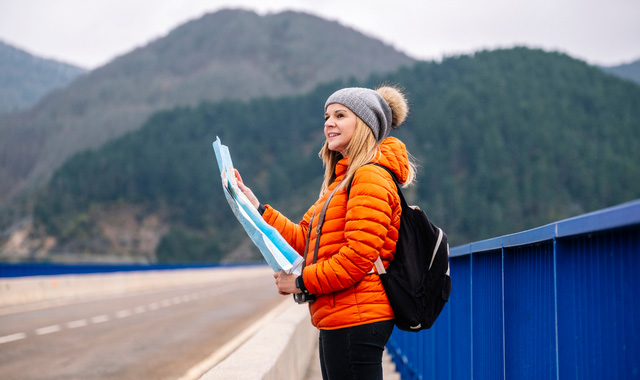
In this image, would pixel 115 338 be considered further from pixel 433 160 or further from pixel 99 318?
pixel 433 160

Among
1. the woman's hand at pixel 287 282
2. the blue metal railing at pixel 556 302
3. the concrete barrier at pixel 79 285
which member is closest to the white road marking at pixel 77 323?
the concrete barrier at pixel 79 285

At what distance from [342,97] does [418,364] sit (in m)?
4.21

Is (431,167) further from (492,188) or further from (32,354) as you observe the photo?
(32,354)

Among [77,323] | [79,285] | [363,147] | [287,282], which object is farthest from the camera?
[79,285]

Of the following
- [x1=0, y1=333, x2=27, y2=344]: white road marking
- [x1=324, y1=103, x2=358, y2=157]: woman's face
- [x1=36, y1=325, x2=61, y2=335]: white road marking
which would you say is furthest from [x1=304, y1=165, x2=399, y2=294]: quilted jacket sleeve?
[x1=36, y1=325, x2=61, y2=335]: white road marking

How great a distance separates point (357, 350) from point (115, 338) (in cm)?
974

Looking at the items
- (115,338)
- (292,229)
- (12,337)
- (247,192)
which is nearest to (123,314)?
(115,338)

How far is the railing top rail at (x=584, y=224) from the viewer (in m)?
2.10

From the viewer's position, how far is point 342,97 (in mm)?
3541

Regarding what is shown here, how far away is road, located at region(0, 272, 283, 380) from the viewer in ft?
29.0

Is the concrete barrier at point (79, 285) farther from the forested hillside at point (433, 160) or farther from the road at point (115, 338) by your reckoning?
the forested hillside at point (433, 160)

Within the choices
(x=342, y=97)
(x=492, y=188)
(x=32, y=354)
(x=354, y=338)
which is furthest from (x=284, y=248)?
(x=492, y=188)

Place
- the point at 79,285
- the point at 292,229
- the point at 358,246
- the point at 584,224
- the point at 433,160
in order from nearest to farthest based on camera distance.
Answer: the point at 584,224 < the point at 358,246 < the point at 292,229 < the point at 79,285 < the point at 433,160

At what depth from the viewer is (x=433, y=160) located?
437 ft
